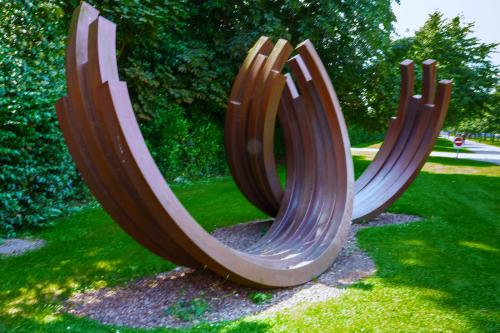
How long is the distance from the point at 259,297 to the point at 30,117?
5.94m

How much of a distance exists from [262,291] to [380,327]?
56.0 inches

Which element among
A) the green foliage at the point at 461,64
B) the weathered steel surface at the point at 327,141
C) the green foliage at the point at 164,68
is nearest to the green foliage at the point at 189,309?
the weathered steel surface at the point at 327,141

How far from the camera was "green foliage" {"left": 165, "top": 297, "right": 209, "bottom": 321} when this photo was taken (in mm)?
4350

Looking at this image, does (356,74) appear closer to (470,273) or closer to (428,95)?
(428,95)

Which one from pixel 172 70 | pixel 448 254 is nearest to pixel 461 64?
pixel 172 70

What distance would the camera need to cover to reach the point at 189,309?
4477mm

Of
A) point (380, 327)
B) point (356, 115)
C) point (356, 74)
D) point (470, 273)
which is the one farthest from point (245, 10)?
point (380, 327)

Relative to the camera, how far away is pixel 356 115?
19922 millimetres

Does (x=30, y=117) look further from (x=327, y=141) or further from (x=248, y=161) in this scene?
(x=327, y=141)

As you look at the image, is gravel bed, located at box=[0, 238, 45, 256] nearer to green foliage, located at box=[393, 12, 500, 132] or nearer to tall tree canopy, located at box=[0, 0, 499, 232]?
tall tree canopy, located at box=[0, 0, 499, 232]

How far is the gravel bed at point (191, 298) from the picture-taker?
14.4 feet

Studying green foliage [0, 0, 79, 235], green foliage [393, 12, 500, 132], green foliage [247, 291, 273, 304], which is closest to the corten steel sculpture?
green foliage [247, 291, 273, 304]

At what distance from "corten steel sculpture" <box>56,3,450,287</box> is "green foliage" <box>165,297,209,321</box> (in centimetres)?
40

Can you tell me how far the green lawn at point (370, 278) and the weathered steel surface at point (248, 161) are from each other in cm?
74
